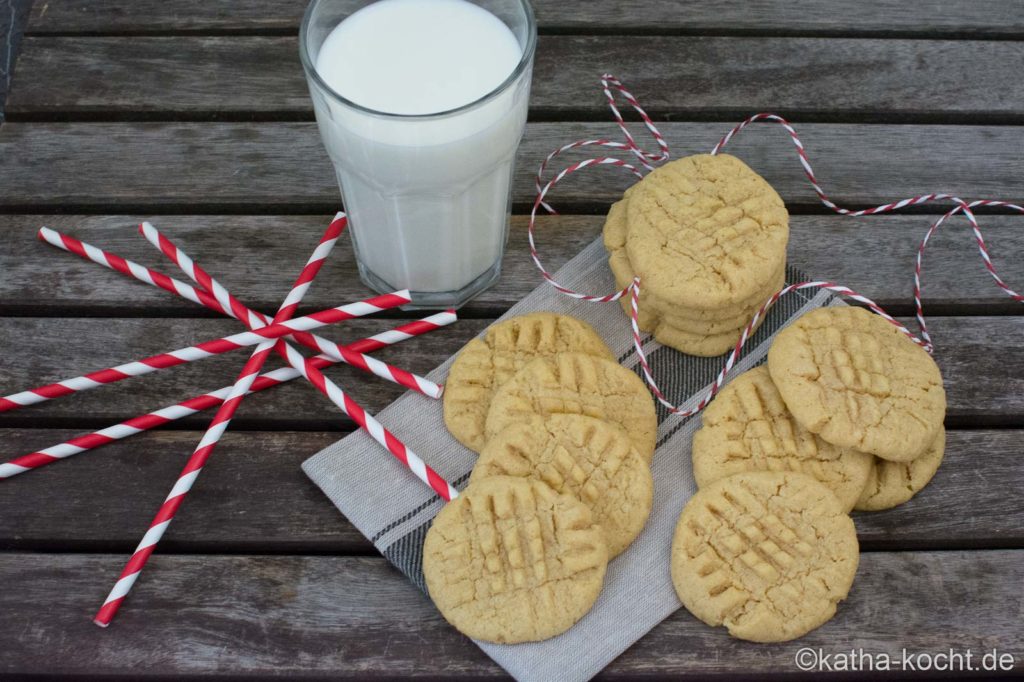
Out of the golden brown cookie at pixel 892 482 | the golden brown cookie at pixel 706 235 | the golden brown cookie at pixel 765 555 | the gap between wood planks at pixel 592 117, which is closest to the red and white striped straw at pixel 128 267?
the gap between wood planks at pixel 592 117

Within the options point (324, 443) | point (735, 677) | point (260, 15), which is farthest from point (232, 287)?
point (735, 677)

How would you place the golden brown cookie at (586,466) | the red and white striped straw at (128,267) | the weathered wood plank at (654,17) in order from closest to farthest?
the golden brown cookie at (586,466) < the red and white striped straw at (128,267) < the weathered wood plank at (654,17)

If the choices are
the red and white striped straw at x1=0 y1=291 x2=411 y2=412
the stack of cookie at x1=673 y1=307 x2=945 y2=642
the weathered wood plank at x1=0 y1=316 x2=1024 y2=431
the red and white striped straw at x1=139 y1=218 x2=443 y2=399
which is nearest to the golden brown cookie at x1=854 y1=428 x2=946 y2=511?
the stack of cookie at x1=673 y1=307 x2=945 y2=642

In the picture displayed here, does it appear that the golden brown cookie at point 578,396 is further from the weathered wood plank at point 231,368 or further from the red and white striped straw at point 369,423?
the weathered wood plank at point 231,368

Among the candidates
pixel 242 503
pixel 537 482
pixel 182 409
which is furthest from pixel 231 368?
pixel 537 482

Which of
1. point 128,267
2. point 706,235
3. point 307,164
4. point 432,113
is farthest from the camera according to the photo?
point 307,164

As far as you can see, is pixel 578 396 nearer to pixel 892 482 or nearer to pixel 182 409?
pixel 892 482

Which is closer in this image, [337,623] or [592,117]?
[337,623]
